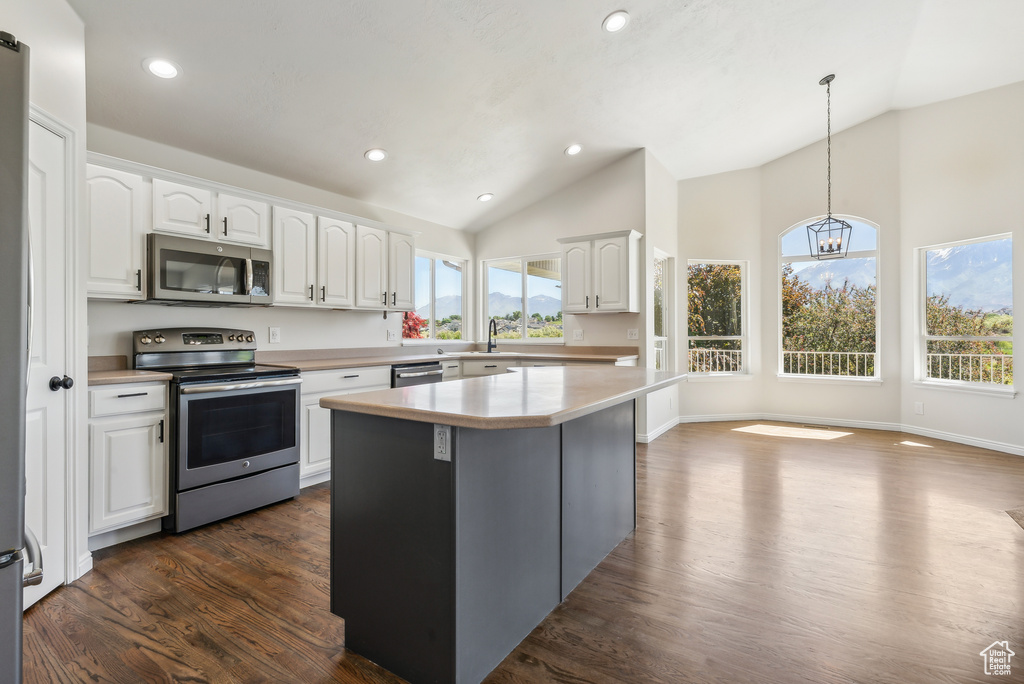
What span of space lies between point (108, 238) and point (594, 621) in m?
3.22

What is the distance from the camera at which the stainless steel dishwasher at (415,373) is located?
4.08 meters

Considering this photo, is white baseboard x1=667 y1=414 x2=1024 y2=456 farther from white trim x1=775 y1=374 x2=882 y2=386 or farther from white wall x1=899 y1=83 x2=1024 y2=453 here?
white trim x1=775 y1=374 x2=882 y2=386

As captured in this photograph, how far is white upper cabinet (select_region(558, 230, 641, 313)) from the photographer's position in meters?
4.79

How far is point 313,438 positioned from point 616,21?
3.52 metres

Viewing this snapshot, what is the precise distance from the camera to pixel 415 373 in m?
4.26

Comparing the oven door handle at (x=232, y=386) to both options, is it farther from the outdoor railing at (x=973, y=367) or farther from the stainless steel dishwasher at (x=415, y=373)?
the outdoor railing at (x=973, y=367)

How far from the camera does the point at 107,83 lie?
2709mm

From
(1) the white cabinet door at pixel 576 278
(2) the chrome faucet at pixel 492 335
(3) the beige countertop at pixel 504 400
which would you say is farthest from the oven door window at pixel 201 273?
(1) the white cabinet door at pixel 576 278

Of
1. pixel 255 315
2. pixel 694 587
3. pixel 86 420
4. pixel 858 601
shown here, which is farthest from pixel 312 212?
pixel 858 601

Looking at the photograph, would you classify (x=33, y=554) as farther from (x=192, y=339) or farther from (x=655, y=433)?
(x=655, y=433)

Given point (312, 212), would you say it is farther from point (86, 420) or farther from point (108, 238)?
point (86, 420)

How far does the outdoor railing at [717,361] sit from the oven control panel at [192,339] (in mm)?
5014

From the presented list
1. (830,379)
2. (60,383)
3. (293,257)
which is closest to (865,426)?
(830,379)

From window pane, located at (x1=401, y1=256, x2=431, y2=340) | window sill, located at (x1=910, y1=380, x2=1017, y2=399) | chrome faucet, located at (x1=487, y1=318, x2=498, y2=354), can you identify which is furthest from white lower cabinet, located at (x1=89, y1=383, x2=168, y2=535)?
window sill, located at (x1=910, y1=380, x2=1017, y2=399)
